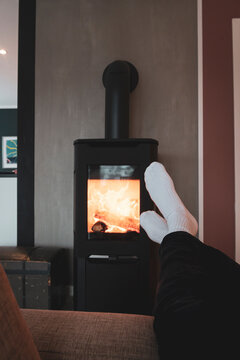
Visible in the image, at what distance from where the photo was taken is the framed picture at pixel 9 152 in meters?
5.63

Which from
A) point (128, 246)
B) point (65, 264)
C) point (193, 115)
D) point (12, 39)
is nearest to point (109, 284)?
point (128, 246)

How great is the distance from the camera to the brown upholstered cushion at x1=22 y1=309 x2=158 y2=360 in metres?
0.47

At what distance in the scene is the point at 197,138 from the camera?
1.77 metres

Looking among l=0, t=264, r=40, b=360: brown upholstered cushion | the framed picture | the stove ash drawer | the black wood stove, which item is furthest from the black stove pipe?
the framed picture

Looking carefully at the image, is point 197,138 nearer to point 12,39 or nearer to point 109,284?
point 109,284

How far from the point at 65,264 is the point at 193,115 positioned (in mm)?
1435

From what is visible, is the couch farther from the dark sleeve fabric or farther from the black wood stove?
the black wood stove

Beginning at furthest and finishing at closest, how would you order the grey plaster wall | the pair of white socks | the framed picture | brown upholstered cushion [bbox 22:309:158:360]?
the framed picture, the grey plaster wall, the pair of white socks, brown upholstered cushion [bbox 22:309:158:360]

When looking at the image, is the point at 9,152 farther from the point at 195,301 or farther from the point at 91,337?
the point at 195,301

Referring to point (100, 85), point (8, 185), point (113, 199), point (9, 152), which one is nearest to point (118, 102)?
point (100, 85)

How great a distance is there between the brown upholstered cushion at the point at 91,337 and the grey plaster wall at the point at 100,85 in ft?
4.28

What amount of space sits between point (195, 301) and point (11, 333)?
0.30 meters

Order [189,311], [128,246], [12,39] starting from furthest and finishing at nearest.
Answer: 1. [12,39]
2. [128,246]
3. [189,311]

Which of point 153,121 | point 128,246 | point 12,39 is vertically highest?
point 12,39
